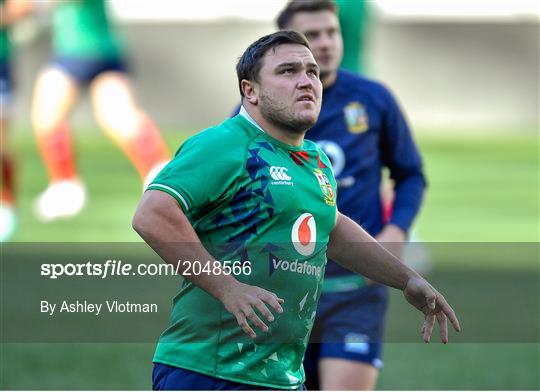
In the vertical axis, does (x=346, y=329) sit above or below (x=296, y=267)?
below

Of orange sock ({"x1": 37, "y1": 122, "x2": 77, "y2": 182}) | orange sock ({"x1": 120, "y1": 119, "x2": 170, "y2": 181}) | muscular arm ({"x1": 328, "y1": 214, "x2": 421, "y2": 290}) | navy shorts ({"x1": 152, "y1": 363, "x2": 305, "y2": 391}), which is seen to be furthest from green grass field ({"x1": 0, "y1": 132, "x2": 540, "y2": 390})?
navy shorts ({"x1": 152, "y1": 363, "x2": 305, "y2": 391})

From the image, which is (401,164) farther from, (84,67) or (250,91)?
(84,67)

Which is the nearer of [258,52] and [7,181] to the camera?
[258,52]

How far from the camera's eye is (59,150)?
11.6m

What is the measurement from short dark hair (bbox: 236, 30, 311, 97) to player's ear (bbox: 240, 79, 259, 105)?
0.4 inches

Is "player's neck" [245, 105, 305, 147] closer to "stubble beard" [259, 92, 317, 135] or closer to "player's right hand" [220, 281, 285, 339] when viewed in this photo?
"stubble beard" [259, 92, 317, 135]

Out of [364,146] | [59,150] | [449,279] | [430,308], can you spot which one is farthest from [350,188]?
[59,150]

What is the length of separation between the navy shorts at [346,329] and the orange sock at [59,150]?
5.97 m

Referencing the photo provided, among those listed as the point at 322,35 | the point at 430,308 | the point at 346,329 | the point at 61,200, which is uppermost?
the point at 322,35

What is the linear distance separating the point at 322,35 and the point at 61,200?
7.20 metres

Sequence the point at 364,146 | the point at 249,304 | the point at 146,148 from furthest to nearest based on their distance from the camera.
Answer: the point at 146,148 < the point at 364,146 < the point at 249,304

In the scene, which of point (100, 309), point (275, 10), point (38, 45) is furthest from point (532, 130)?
point (100, 309)

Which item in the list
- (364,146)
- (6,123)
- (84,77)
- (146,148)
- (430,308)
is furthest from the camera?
(6,123)

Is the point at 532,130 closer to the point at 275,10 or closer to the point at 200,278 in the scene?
the point at 275,10
